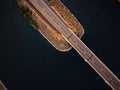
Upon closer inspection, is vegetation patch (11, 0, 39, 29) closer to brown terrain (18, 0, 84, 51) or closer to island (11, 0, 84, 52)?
island (11, 0, 84, 52)

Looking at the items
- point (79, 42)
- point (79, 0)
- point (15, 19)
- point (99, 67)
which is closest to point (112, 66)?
point (99, 67)

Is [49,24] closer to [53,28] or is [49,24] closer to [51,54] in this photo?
[53,28]

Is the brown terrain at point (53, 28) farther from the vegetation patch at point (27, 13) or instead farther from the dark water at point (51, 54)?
the dark water at point (51, 54)

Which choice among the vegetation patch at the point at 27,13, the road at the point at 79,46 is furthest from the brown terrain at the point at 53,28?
the road at the point at 79,46

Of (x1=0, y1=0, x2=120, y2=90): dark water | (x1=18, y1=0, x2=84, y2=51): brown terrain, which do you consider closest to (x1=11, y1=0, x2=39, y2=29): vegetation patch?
(x1=18, y1=0, x2=84, y2=51): brown terrain

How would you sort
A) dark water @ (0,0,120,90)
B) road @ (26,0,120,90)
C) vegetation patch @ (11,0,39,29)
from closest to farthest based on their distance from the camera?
dark water @ (0,0,120,90) < road @ (26,0,120,90) < vegetation patch @ (11,0,39,29)

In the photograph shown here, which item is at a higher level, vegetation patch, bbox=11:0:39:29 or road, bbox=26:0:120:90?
vegetation patch, bbox=11:0:39:29
